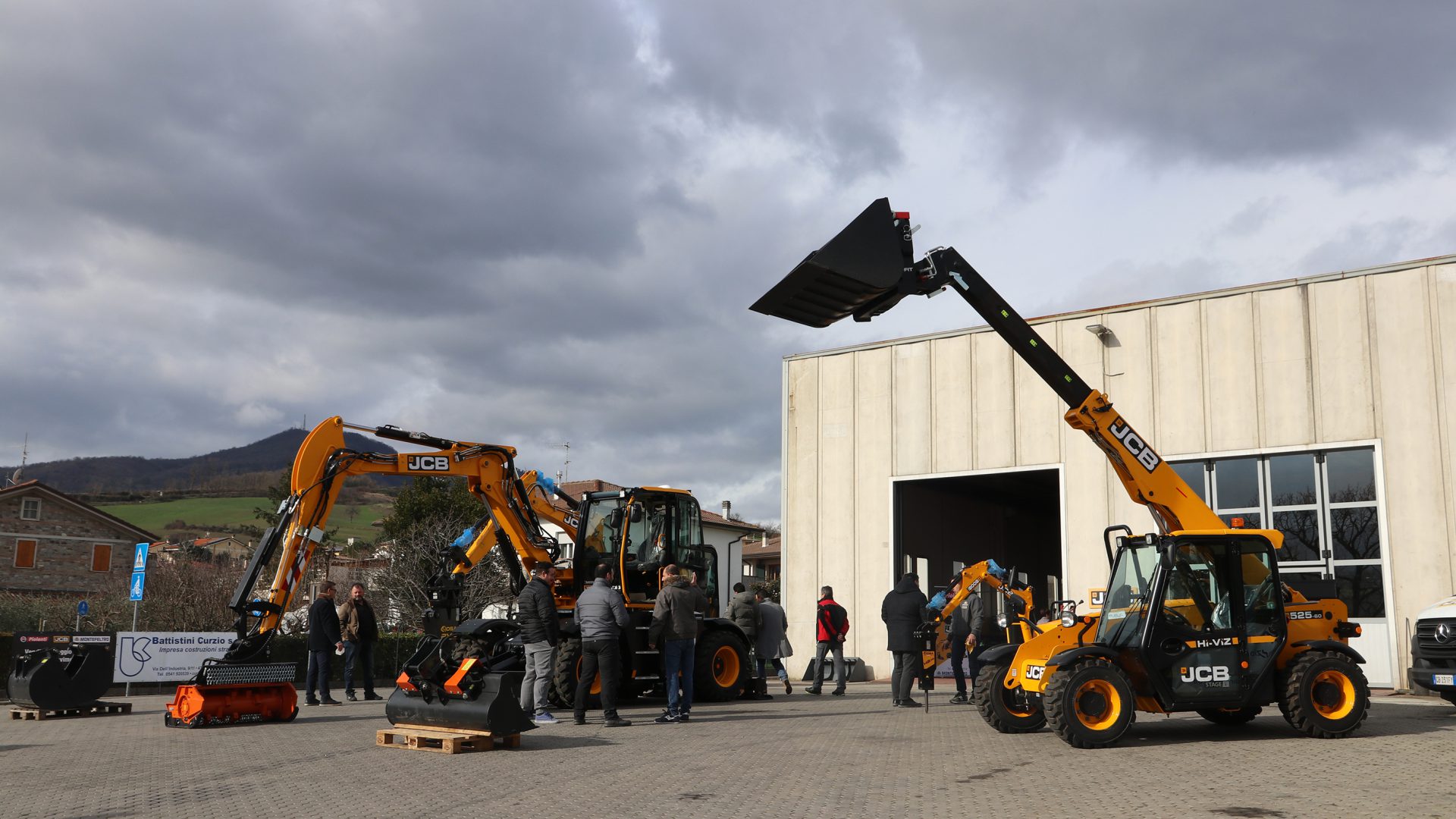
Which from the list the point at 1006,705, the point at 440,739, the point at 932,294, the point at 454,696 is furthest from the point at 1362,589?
the point at 440,739

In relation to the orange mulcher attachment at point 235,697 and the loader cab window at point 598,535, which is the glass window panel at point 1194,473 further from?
the orange mulcher attachment at point 235,697

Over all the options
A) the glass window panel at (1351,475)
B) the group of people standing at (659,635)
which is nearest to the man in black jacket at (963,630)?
the group of people standing at (659,635)

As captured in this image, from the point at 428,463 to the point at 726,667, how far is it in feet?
15.5

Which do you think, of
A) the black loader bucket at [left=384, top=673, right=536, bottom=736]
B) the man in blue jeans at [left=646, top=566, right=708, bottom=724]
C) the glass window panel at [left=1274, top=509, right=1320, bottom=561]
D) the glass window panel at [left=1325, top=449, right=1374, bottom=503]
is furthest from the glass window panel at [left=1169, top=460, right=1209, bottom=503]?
the black loader bucket at [left=384, top=673, right=536, bottom=736]

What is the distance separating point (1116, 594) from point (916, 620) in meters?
3.84

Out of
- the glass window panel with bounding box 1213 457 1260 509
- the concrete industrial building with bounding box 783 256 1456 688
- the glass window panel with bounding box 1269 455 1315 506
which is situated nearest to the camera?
the concrete industrial building with bounding box 783 256 1456 688

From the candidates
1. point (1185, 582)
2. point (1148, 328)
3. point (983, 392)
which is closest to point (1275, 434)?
point (1148, 328)

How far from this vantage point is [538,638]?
11219mm

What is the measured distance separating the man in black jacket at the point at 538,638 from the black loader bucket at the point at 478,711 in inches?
45.6

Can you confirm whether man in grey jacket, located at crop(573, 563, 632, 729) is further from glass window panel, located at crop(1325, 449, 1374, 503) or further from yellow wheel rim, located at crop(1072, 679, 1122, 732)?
glass window panel, located at crop(1325, 449, 1374, 503)

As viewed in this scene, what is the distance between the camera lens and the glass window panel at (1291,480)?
17.2m

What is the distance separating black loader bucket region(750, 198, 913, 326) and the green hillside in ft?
233

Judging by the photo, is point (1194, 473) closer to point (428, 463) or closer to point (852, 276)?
point (852, 276)

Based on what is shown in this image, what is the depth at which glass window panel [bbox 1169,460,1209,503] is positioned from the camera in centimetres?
1811
